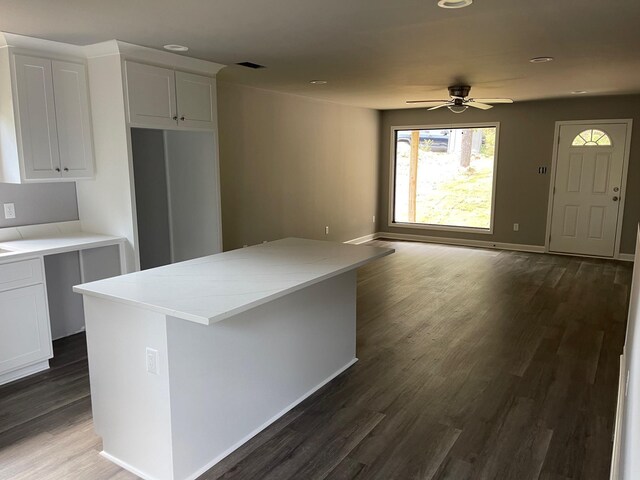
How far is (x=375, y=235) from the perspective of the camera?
886 centimetres

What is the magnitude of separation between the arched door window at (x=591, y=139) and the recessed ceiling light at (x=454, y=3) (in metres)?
5.40

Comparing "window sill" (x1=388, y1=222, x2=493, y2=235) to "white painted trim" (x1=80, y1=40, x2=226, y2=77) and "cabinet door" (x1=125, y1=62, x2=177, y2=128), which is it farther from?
"cabinet door" (x1=125, y1=62, x2=177, y2=128)

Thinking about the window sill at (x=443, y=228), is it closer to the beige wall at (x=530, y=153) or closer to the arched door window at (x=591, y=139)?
the beige wall at (x=530, y=153)

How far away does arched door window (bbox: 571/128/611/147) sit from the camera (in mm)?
6875

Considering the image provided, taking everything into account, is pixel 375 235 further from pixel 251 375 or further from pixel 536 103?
pixel 251 375

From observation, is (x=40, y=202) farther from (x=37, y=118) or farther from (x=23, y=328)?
(x=23, y=328)

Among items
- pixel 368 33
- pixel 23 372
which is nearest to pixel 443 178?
pixel 368 33

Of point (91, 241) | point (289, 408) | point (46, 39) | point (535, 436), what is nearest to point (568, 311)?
point (535, 436)

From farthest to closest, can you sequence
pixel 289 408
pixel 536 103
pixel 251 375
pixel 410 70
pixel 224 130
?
pixel 536 103 → pixel 224 130 → pixel 410 70 → pixel 289 408 → pixel 251 375

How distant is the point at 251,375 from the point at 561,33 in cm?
298

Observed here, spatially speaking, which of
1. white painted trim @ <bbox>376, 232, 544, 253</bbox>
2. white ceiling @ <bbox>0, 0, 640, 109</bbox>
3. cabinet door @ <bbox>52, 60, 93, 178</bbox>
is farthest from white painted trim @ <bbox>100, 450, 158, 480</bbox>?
white painted trim @ <bbox>376, 232, 544, 253</bbox>

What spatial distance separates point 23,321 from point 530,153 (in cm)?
703

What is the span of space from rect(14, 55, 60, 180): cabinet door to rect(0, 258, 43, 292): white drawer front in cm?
68

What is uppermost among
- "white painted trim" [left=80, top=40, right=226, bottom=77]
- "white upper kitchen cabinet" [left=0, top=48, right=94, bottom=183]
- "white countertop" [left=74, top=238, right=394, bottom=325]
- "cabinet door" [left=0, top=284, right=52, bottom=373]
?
"white painted trim" [left=80, top=40, right=226, bottom=77]
